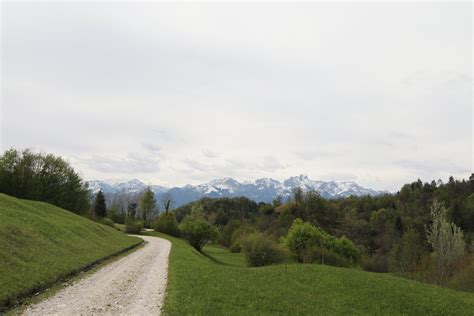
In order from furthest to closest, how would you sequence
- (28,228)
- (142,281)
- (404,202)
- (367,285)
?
(404,202) → (28,228) → (367,285) → (142,281)

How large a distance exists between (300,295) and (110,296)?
33.4 feet

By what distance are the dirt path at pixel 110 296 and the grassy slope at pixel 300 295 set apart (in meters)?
0.88

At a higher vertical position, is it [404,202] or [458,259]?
[404,202]

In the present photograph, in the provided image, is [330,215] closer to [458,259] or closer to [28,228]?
[458,259]

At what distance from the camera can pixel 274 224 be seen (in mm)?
112062

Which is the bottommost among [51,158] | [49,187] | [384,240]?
[384,240]

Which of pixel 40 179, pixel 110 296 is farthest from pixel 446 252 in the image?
pixel 40 179

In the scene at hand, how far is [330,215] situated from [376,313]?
3867 inches

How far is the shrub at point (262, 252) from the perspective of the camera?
4000cm

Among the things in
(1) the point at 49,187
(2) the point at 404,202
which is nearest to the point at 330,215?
(2) the point at 404,202

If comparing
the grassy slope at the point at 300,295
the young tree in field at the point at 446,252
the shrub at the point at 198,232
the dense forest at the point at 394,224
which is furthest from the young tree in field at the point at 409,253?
the shrub at the point at 198,232

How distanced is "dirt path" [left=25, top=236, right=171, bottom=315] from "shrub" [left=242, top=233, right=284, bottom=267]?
59.0ft

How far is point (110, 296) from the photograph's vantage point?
16422mm

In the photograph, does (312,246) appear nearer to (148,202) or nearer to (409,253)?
(409,253)
